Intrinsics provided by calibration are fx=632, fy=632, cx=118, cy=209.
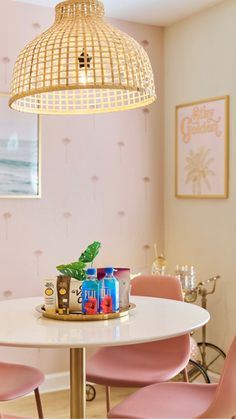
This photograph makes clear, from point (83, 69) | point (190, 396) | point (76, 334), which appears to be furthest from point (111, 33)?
point (190, 396)

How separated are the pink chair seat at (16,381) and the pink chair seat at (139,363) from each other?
0.25m

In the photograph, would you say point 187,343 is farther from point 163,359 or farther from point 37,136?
point 37,136

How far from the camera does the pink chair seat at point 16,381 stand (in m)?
2.70

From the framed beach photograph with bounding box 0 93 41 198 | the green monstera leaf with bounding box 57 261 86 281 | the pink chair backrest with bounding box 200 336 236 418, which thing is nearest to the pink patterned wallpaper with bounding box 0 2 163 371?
the framed beach photograph with bounding box 0 93 41 198

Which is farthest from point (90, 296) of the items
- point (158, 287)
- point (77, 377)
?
point (158, 287)

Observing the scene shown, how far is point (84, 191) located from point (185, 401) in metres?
2.08

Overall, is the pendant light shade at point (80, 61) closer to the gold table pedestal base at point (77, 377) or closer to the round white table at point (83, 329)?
the round white table at point (83, 329)

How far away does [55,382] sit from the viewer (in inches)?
161

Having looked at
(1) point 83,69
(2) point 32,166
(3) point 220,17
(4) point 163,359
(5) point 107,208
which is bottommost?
(4) point 163,359

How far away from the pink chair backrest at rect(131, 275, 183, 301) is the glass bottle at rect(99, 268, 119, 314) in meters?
0.75

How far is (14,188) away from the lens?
394 centimetres

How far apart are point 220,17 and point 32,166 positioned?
1504mm

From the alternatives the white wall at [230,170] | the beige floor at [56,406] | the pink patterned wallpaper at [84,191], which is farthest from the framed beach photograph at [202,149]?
the beige floor at [56,406]

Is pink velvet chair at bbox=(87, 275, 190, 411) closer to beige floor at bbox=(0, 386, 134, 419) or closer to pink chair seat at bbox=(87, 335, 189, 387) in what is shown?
pink chair seat at bbox=(87, 335, 189, 387)
